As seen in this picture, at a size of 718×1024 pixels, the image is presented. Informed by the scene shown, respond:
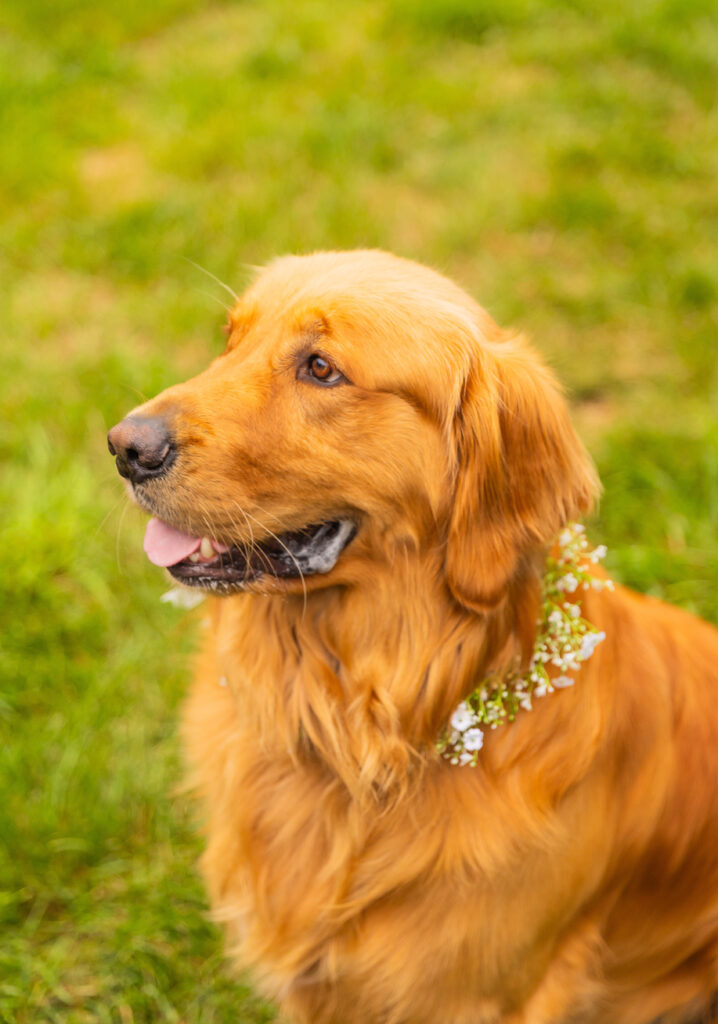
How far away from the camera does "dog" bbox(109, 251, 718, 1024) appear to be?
223 centimetres

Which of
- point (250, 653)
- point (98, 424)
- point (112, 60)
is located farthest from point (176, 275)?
point (250, 653)

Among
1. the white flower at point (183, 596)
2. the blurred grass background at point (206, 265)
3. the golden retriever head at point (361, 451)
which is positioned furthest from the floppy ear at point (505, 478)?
the blurred grass background at point (206, 265)

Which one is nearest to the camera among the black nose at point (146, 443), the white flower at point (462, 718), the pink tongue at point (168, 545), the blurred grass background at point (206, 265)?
the black nose at point (146, 443)

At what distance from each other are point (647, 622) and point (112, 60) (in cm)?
565

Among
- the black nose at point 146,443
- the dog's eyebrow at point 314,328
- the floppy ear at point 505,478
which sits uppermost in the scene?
the dog's eyebrow at point 314,328

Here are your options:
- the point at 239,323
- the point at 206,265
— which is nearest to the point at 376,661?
the point at 239,323

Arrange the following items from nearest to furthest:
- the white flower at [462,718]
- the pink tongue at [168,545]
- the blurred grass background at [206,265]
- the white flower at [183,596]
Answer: the white flower at [462,718], the pink tongue at [168,545], the white flower at [183,596], the blurred grass background at [206,265]

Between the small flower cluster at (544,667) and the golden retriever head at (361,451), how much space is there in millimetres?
170

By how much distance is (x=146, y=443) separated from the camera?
7.08 ft

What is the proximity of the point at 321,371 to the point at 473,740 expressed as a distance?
3.05 ft

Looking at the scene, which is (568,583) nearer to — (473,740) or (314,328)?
(473,740)

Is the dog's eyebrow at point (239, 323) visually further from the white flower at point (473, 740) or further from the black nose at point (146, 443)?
the white flower at point (473, 740)

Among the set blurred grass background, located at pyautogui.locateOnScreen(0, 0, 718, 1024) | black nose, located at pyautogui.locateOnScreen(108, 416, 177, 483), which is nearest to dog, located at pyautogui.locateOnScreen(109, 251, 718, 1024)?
black nose, located at pyautogui.locateOnScreen(108, 416, 177, 483)

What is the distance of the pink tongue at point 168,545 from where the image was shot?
2.38 metres
